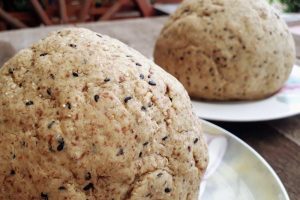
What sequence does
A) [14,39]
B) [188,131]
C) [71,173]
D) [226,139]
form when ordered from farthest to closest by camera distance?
[14,39] < [226,139] < [188,131] < [71,173]

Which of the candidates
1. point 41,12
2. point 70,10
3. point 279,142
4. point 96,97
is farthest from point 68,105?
point 70,10

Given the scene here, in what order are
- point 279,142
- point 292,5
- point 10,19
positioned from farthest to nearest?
point 292,5 < point 10,19 < point 279,142

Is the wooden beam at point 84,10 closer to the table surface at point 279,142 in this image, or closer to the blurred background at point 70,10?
the blurred background at point 70,10

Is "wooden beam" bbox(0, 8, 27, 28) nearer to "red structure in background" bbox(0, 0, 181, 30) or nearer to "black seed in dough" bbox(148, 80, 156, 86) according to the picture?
"red structure in background" bbox(0, 0, 181, 30)

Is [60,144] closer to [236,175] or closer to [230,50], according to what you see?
[236,175]

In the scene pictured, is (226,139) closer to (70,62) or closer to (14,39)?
(70,62)

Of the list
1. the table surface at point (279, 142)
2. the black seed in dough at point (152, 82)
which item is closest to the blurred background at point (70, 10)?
the table surface at point (279, 142)

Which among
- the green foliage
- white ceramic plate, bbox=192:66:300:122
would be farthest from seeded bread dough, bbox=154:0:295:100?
the green foliage

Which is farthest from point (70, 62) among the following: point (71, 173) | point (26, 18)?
point (26, 18)
